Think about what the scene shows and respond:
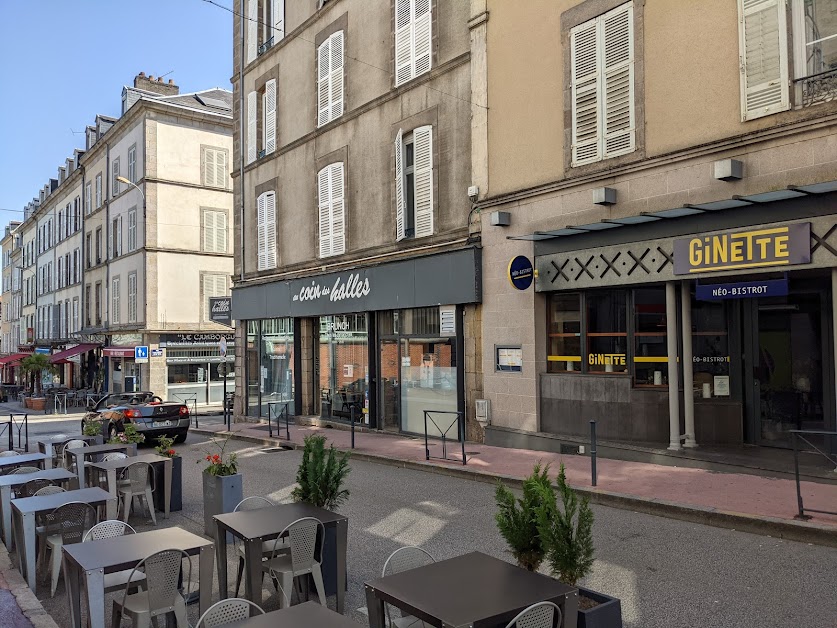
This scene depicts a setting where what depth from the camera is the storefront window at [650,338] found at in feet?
39.7

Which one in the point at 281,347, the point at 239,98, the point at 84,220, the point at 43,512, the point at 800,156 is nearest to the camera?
the point at 43,512

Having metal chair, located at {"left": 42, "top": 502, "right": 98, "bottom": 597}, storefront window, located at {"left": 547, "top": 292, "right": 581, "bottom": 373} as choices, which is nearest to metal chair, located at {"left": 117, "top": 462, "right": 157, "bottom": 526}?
metal chair, located at {"left": 42, "top": 502, "right": 98, "bottom": 597}

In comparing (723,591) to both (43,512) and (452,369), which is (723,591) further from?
(452,369)

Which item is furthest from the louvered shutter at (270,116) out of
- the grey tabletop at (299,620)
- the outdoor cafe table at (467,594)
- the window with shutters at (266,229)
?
the grey tabletop at (299,620)

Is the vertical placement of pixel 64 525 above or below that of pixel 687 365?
below

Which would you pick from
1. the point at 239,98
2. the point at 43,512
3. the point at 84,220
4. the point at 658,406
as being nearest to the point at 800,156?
the point at 658,406

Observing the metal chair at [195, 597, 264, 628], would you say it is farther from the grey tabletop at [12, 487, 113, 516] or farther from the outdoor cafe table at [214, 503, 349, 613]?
the grey tabletop at [12, 487, 113, 516]

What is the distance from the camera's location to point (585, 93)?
497 inches

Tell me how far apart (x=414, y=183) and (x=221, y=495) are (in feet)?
34.1

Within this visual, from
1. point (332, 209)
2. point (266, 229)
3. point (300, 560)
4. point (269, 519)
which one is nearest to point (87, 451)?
point (269, 519)

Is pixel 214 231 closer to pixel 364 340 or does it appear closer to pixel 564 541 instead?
pixel 364 340

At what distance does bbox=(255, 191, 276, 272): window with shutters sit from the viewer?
23.1 m

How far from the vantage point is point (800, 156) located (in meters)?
9.59

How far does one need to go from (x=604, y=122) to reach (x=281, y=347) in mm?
13777
